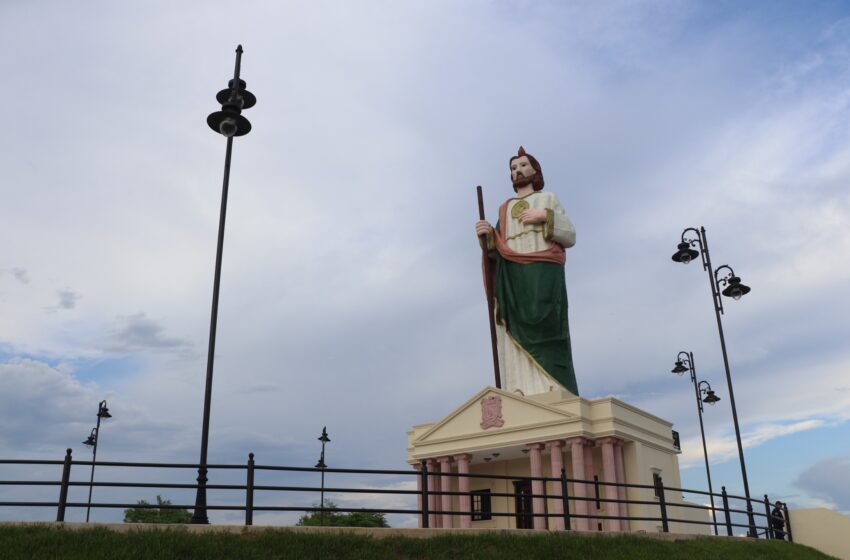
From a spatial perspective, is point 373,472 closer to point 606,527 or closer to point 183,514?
point 606,527

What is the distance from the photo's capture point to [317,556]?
36.5ft

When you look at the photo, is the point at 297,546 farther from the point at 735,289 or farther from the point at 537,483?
the point at 735,289

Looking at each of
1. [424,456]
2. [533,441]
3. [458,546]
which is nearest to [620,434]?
[533,441]

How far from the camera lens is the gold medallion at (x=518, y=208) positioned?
30703mm

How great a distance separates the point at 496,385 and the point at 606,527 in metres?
6.86

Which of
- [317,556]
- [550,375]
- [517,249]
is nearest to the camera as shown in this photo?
[317,556]

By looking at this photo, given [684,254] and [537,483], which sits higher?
[684,254]

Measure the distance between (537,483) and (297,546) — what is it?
51.4 feet

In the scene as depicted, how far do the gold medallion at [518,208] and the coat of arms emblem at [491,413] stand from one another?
26.2 ft

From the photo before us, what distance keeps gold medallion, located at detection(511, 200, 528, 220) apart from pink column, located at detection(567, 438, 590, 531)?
9.91 meters

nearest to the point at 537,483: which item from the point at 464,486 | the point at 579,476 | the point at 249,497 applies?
the point at 579,476

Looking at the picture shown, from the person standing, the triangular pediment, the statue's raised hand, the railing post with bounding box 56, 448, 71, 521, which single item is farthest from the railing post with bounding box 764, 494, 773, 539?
the railing post with bounding box 56, 448, 71, 521

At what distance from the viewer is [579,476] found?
81.6 ft

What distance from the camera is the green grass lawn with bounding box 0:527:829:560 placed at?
1023cm
